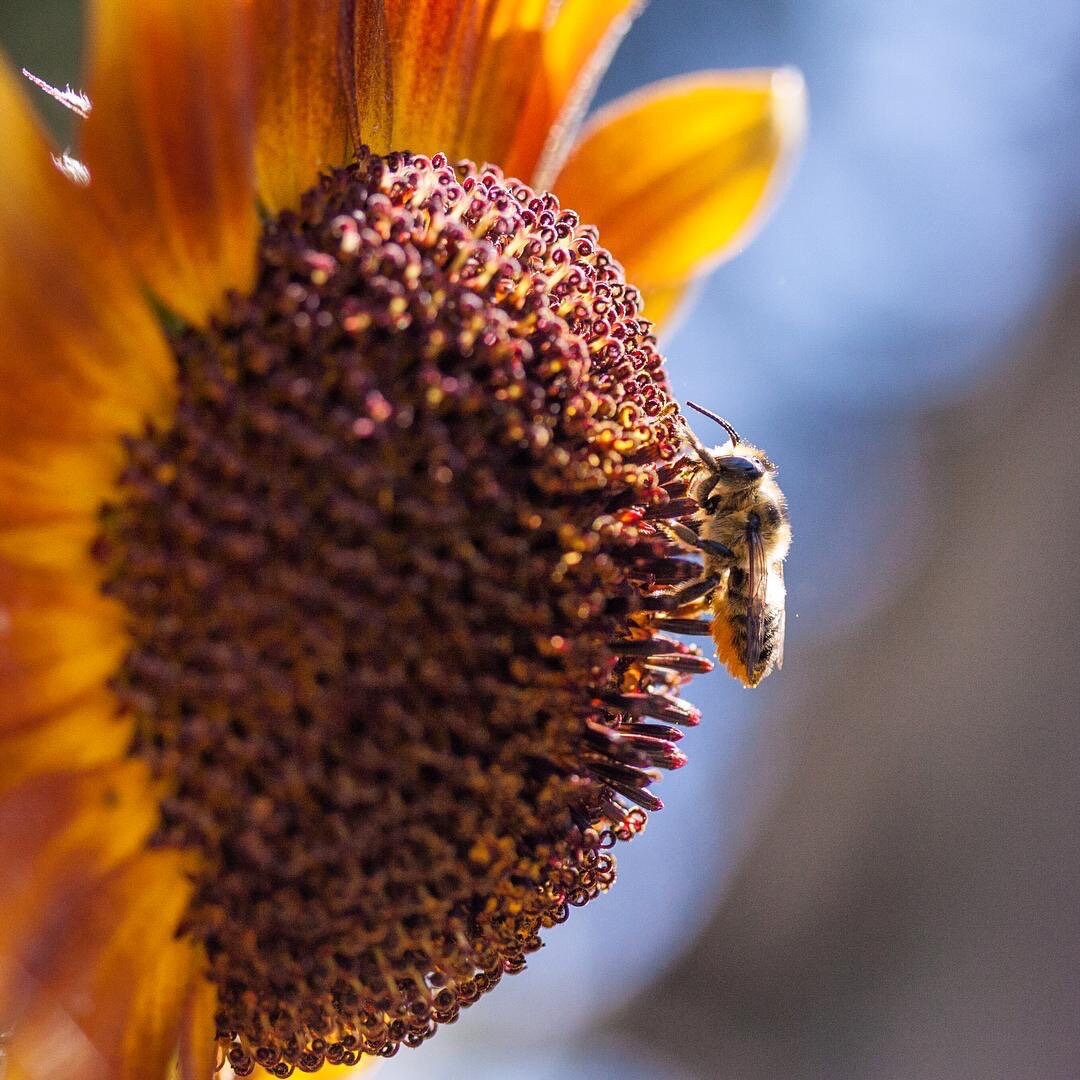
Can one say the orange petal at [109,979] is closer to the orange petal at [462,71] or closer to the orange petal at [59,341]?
the orange petal at [59,341]

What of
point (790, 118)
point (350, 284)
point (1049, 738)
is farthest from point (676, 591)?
point (1049, 738)

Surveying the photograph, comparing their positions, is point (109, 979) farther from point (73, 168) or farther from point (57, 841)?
point (73, 168)

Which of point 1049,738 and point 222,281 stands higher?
point 1049,738

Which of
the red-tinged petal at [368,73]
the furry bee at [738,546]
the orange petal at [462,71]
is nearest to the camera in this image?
the red-tinged petal at [368,73]

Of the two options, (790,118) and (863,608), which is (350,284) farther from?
(863,608)

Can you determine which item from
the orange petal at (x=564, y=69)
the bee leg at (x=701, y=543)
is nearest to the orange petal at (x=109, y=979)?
the bee leg at (x=701, y=543)

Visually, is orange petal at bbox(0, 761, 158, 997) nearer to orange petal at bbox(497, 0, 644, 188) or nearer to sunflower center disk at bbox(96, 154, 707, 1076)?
sunflower center disk at bbox(96, 154, 707, 1076)
